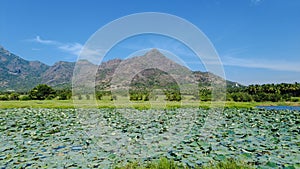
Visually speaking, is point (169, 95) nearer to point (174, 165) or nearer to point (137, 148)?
point (137, 148)

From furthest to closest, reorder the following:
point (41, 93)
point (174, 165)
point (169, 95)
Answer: point (41, 93), point (169, 95), point (174, 165)

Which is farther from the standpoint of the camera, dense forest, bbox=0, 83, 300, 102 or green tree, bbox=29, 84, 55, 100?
green tree, bbox=29, 84, 55, 100

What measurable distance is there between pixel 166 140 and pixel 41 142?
350 cm

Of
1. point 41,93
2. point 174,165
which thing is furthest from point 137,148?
point 41,93

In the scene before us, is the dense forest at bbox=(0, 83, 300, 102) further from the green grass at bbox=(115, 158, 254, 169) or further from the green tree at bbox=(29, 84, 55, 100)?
the green grass at bbox=(115, 158, 254, 169)

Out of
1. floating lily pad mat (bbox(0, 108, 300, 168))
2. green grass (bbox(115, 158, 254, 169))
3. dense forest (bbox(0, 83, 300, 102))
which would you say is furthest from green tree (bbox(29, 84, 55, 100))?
green grass (bbox(115, 158, 254, 169))

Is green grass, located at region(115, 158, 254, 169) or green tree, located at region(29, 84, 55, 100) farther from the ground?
green tree, located at region(29, 84, 55, 100)

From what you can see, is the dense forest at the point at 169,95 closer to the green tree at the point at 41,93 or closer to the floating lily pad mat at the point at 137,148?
the green tree at the point at 41,93

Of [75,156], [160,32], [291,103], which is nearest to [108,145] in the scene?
[75,156]

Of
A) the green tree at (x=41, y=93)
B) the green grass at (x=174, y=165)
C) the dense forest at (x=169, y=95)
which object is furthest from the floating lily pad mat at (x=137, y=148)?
the green tree at (x=41, y=93)

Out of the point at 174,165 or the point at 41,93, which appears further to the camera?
the point at 41,93

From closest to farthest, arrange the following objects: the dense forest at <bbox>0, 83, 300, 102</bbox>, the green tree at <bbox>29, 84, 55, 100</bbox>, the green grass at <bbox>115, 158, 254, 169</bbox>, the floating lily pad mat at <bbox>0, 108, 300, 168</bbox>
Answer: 1. the green grass at <bbox>115, 158, 254, 169</bbox>
2. the floating lily pad mat at <bbox>0, 108, 300, 168</bbox>
3. the dense forest at <bbox>0, 83, 300, 102</bbox>
4. the green tree at <bbox>29, 84, 55, 100</bbox>

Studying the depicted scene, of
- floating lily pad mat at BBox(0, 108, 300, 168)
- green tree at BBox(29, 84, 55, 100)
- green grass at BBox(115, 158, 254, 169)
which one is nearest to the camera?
green grass at BBox(115, 158, 254, 169)

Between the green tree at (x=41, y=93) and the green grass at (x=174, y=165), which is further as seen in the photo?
the green tree at (x=41, y=93)
